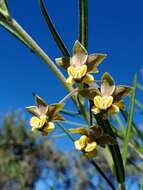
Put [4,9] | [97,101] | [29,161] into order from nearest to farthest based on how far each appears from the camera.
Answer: [97,101] < [4,9] < [29,161]

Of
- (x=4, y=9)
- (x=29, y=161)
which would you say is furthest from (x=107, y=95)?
(x=29, y=161)

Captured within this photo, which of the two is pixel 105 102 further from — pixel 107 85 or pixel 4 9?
pixel 4 9

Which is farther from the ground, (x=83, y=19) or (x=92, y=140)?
(x=83, y=19)

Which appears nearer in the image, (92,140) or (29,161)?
(92,140)

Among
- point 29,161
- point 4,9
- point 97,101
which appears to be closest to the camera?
point 97,101

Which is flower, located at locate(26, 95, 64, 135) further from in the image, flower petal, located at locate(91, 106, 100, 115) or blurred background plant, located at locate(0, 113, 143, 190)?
blurred background plant, located at locate(0, 113, 143, 190)
